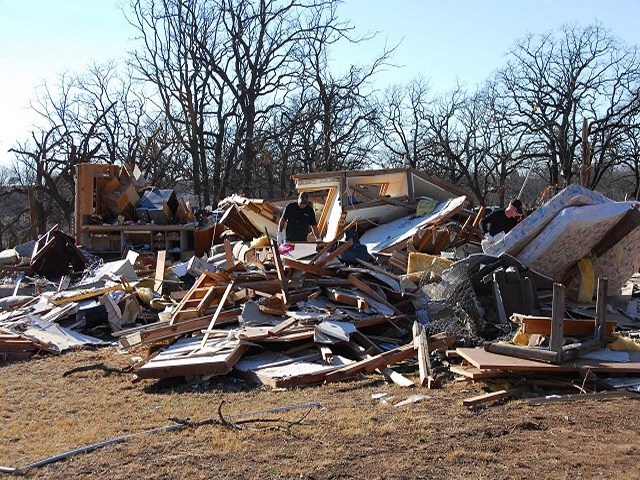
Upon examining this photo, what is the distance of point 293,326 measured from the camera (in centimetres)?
812

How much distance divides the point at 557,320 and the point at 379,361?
186cm

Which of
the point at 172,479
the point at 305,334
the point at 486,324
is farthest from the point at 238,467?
the point at 486,324

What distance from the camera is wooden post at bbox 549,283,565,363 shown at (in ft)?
20.0

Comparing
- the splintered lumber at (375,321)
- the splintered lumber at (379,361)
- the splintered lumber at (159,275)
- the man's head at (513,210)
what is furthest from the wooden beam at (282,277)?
the man's head at (513,210)

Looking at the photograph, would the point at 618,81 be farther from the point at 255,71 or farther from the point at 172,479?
the point at 172,479

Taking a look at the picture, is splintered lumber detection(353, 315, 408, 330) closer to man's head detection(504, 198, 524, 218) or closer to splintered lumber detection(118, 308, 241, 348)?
splintered lumber detection(118, 308, 241, 348)

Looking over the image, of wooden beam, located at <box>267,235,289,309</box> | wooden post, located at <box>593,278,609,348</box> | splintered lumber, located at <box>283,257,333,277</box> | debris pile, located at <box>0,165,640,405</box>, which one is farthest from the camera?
splintered lumber, located at <box>283,257,333,277</box>

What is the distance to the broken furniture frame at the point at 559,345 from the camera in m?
6.12

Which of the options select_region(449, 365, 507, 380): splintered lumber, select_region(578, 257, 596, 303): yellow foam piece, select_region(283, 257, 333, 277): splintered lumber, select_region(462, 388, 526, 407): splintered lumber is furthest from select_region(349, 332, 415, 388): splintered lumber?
select_region(578, 257, 596, 303): yellow foam piece

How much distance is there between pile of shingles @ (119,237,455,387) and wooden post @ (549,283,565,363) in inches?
47.3

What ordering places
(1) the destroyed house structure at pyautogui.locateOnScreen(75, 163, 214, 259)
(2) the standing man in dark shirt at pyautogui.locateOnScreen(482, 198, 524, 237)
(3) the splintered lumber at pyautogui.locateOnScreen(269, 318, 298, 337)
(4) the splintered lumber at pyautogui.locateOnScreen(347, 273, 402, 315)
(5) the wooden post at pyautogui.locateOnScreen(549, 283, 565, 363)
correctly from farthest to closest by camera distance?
(1) the destroyed house structure at pyautogui.locateOnScreen(75, 163, 214, 259), (2) the standing man in dark shirt at pyautogui.locateOnScreen(482, 198, 524, 237), (4) the splintered lumber at pyautogui.locateOnScreen(347, 273, 402, 315), (3) the splintered lumber at pyautogui.locateOnScreen(269, 318, 298, 337), (5) the wooden post at pyautogui.locateOnScreen(549, 283, 565, 363)

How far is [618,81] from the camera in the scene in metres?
40.4

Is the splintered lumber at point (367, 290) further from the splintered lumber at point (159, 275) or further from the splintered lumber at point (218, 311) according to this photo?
the splintered lumber at point (159, 275)

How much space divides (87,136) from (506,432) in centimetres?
3387
